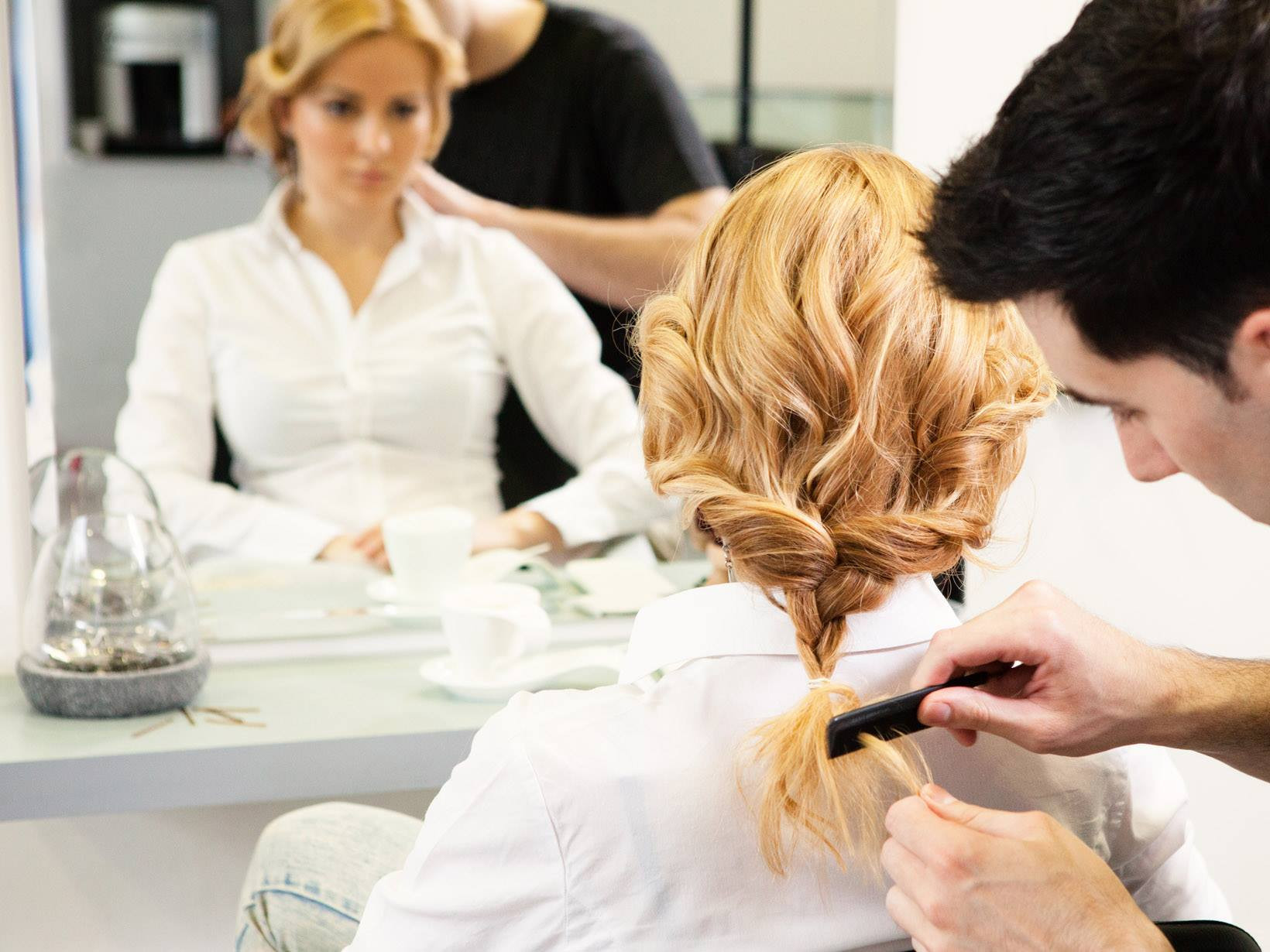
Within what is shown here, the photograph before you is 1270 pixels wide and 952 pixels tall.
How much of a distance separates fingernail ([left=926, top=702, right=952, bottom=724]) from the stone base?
1.00 metres

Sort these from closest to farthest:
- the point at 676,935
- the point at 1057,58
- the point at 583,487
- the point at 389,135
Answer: the point at 1057,58, the point at 676,935, the point at 389,135, the point at 583,487

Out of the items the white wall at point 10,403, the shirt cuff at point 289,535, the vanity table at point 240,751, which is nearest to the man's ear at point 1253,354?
the vanity table at point 240,751

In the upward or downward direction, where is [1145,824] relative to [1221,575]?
upward

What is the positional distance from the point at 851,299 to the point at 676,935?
0.43 metres

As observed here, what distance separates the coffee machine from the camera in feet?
5.12

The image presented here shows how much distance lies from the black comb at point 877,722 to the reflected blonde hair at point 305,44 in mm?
1186

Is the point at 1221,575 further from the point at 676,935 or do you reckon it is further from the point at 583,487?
the point at 676,935

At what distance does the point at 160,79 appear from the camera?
1579 mm

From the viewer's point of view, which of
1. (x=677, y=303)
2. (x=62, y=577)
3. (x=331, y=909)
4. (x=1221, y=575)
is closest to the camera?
(x=677, y=303)

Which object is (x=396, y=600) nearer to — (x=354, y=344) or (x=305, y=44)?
(x=354, y=344)

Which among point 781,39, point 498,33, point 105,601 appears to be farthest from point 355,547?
point 781,39

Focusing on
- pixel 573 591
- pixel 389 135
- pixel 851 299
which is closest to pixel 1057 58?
pixel 851 299

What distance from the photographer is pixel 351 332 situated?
5.64 feet

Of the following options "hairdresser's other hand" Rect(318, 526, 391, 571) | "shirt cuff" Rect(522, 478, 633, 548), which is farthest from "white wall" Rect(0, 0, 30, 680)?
"shirt cuff" Rect(522, 478, 633, 548)
